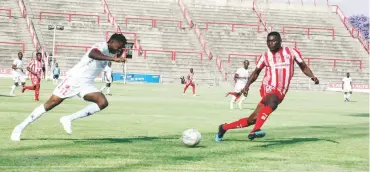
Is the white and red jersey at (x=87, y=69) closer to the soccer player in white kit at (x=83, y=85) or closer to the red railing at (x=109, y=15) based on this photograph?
the soccer player in white kit at (x=83, y=85)

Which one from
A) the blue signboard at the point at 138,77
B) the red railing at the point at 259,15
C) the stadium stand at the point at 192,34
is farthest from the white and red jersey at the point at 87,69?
the red railing at the point at 259,15

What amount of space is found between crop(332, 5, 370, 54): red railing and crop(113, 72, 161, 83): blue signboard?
24.0 metres

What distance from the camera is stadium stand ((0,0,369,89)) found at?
61.2 m

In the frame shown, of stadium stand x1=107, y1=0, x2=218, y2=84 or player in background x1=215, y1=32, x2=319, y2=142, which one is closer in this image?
player in background x1=215, y1=32, x2=319, y2=142

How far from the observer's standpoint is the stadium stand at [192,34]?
61.2 meters

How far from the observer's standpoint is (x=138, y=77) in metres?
58.8

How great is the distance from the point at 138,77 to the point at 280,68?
46610mm

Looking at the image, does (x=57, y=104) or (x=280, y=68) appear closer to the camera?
(x=57, y=104)

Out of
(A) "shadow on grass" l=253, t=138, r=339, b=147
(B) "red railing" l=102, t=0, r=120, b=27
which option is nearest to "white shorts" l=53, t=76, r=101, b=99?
(A) "shadow on grass" l=253, t=138, r=339, b=147

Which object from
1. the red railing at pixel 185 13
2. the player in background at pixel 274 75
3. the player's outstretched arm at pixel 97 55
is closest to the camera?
the player's outstretched arm at pixel 97 55

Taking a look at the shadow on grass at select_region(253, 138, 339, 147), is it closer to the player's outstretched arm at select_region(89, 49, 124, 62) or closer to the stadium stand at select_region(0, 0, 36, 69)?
the player's outstretched arm at select_region(89, 49, 124, 62)

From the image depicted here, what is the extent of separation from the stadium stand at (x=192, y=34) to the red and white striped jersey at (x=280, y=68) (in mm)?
47051

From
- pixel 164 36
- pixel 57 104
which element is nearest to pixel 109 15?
pixel 164 36

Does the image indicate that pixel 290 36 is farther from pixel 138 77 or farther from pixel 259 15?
pixel 138 77
